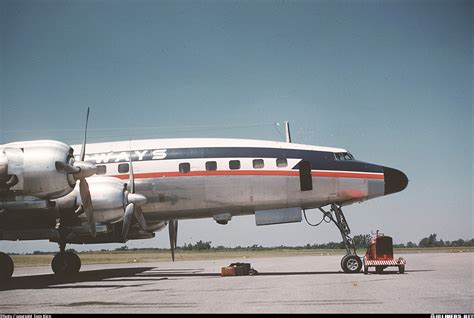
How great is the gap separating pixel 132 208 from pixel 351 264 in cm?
958

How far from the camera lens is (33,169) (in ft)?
45.0

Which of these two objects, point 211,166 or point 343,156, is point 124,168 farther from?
point 343,156

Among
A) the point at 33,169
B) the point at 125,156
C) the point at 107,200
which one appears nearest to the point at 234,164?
the point at 125,156

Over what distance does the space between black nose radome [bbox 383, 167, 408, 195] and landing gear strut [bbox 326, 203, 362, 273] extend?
7.69ft

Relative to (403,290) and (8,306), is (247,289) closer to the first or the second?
(403,290)

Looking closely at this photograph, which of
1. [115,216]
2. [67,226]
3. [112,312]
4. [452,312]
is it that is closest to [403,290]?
[452,312]

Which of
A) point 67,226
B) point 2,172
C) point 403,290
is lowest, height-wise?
point 403,290

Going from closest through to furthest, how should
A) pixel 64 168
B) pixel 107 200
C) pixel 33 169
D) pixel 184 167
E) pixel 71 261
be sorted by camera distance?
pixel 33 169 → pixel 64 168 → pixel 107 200 → pixel 184 167 → pixel 71 261

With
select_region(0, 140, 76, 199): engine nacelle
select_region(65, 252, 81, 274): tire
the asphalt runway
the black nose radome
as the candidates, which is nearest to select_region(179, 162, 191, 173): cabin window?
select_region(65, 252, 81, 274): tire

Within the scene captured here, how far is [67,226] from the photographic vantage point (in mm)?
19281

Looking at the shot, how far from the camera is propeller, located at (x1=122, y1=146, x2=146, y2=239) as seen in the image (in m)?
19.1

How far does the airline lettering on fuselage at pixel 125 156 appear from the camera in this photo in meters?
22.4

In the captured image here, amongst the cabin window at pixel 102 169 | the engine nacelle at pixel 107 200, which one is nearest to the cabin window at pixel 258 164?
the engine nacelle at pixel 107 200

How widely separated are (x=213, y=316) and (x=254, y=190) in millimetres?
12661
